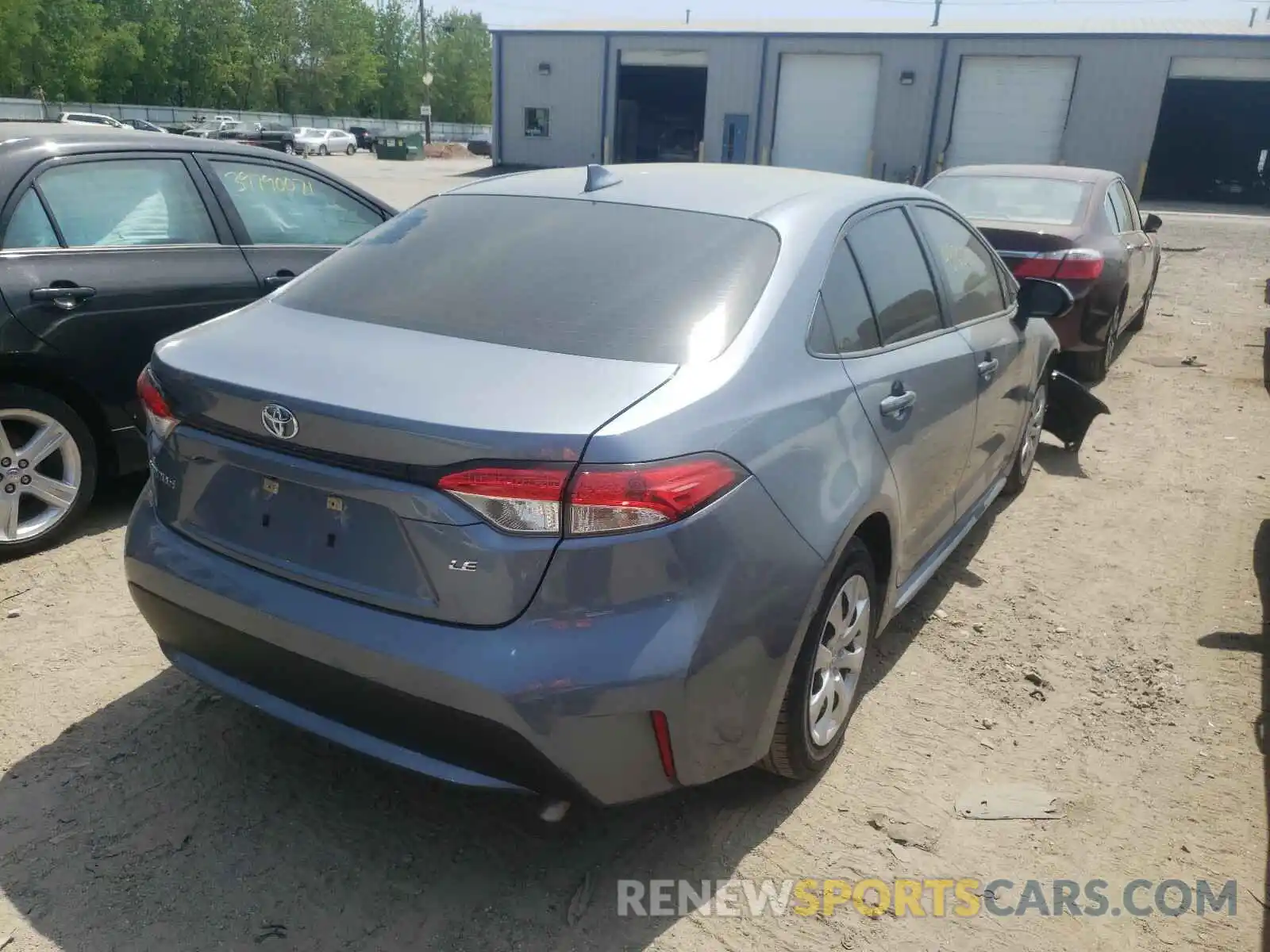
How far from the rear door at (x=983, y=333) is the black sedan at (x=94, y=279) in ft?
10.2

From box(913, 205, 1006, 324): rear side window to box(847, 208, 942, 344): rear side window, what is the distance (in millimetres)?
182

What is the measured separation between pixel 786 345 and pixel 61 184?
10.9ft

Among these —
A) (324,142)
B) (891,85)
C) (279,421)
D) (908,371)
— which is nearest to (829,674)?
(908,371)

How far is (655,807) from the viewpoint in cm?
274

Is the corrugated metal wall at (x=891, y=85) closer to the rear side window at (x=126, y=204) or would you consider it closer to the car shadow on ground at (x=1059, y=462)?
the car shadow on ground at (x=1059, y=462)

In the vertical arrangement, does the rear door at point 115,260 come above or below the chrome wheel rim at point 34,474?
above

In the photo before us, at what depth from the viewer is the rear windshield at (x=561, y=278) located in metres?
2.40

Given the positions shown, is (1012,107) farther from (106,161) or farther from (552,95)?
(106,161)

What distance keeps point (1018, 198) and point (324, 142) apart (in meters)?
48.5

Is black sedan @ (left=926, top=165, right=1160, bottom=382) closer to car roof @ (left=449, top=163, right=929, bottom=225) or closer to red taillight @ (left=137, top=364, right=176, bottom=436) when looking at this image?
car roof @ (left=449, top=163, right=929, bottom=225)

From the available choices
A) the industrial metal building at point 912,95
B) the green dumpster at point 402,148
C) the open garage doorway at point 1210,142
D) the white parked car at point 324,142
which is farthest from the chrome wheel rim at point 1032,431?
the green dumpster at point 402,148

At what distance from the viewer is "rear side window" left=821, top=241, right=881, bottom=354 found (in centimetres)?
271

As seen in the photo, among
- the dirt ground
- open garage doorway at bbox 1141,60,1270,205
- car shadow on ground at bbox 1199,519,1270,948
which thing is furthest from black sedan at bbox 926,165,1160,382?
open garage doorway at bbox 1141,60,1270,205

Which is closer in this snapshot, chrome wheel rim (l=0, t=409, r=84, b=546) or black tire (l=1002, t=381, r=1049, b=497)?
chrome wheel rim (l=0, t=409, r=84, b=546)
